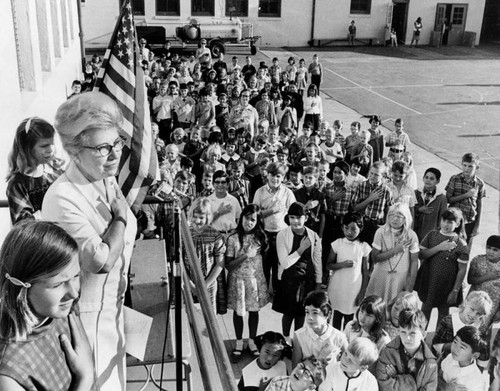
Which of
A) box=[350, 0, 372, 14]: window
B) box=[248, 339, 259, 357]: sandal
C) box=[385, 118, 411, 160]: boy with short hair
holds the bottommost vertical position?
box=[248, 339, 259, 357]: sandal

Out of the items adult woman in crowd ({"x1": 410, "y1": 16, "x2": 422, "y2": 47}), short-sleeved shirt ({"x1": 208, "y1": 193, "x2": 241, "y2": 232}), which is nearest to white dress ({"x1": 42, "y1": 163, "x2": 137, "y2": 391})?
short-sleeved shirt ({"x1": 208, "y1": 193, "x2": 241, "y2": 232})

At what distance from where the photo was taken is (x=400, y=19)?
118ft

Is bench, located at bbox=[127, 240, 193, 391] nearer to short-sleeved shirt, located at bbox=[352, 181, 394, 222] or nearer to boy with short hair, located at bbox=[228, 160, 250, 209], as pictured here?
boy with short hair, located at bbox=[228, 160, 250, 209]

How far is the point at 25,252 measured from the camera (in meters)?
1.82

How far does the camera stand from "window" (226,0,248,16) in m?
32.3

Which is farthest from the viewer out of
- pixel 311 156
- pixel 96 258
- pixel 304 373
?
pixel 311 156

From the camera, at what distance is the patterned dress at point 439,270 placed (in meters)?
5.84

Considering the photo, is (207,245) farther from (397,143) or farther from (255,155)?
(397,143)

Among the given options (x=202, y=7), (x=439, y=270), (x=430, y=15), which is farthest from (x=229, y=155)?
(x=430, y=15)

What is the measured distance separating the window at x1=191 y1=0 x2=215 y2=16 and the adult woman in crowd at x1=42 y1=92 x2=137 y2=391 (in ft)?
100

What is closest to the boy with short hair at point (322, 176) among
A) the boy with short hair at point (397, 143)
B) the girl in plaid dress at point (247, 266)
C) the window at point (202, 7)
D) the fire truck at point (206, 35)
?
the boy with short hair at point (397, 143)

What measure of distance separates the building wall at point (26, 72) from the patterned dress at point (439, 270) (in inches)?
169

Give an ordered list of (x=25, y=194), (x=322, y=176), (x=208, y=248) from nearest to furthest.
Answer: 1. (x=25, y=194)
2. (x=208, y=248)
3. (x=322, y=176)

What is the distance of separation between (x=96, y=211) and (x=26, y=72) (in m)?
6.78
